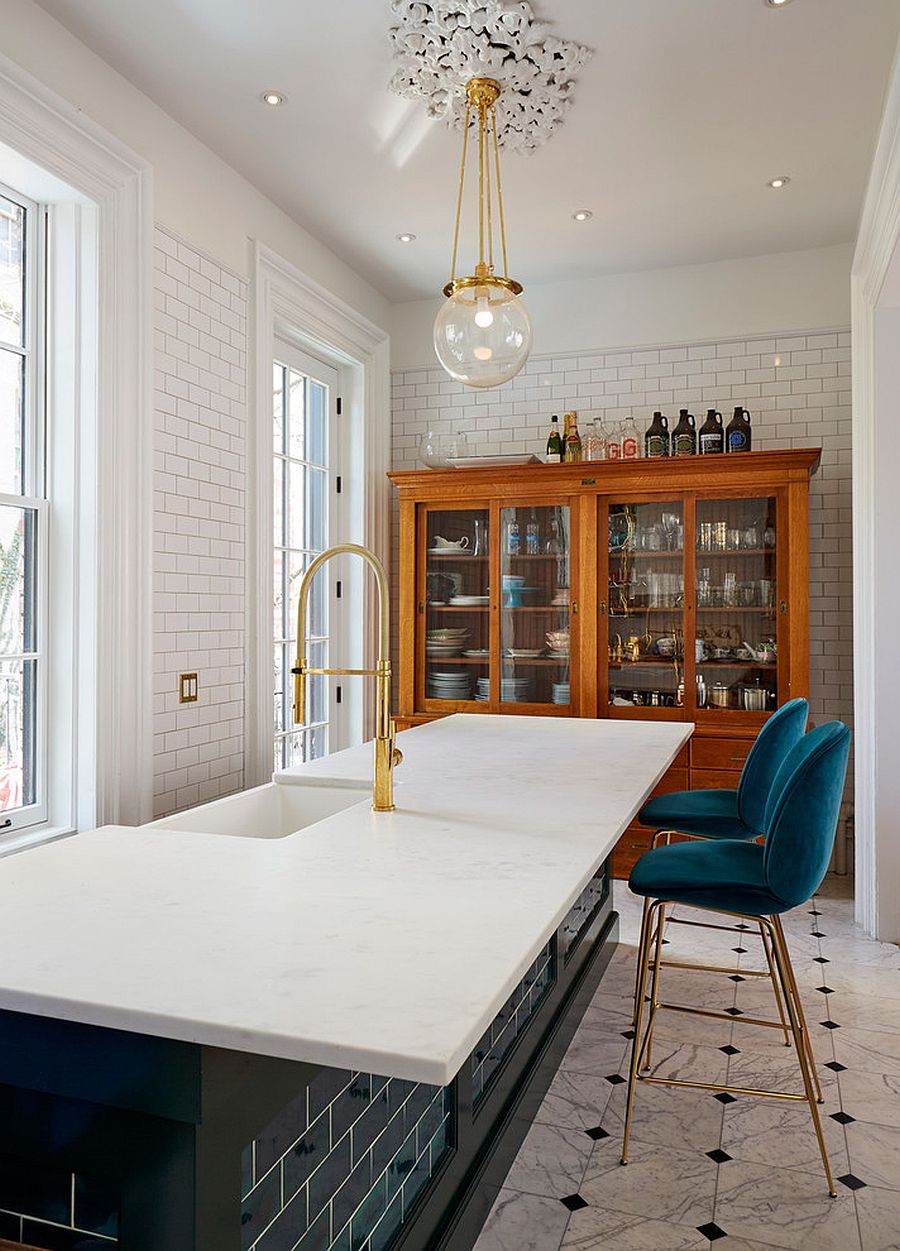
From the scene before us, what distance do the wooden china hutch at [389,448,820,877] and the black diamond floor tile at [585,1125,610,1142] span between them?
2.09 metres

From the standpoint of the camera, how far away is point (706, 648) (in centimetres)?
448

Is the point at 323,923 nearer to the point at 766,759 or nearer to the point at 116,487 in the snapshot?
A: the point at 766,759

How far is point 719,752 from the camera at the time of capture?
4.37m

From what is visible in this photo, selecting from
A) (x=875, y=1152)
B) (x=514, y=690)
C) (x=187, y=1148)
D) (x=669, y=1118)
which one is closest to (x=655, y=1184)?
(x=669, y=1118)

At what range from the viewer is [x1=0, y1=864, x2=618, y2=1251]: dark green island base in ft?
3.23

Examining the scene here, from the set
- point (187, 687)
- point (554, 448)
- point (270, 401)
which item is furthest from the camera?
point (554, 448)

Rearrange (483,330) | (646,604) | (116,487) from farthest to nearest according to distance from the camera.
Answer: (646,604) → (116,487) → (483,330)

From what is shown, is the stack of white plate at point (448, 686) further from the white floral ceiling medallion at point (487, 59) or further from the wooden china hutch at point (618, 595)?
the white floral ceiling medallion at point (487, 59)

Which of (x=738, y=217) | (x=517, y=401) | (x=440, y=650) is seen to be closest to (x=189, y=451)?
(x=440, y=650)

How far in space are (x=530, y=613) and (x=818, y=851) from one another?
9.44 ft

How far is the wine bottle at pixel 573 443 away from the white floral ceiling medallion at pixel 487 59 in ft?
5.51

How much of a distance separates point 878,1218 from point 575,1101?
76cm

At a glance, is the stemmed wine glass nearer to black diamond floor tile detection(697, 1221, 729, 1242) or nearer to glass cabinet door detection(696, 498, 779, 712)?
glass cabinet door detection(696, 498, 779, 712)

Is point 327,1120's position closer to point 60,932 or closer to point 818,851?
point 60,932
